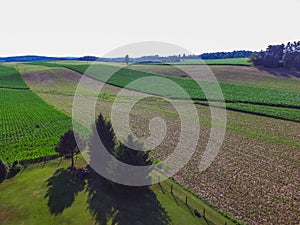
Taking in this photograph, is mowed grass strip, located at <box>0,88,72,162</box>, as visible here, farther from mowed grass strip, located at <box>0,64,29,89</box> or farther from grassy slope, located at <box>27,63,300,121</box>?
grassy slope, located at <box>27,63,300,121</box>

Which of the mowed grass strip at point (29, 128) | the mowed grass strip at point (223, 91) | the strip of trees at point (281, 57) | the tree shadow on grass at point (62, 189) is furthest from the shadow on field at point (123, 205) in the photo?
the strip of trees at point (281, 57)

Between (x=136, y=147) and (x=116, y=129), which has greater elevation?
(x=136, y=147)

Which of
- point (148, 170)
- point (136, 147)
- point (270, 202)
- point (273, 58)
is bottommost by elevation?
point (270, 202)

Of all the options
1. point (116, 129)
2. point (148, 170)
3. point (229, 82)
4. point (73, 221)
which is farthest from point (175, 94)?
point (73, 221)

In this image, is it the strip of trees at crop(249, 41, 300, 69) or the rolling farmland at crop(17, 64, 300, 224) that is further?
the strip of trees at crop(249, 41, 300, 69)

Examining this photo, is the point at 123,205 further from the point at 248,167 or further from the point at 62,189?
the point at 248,167

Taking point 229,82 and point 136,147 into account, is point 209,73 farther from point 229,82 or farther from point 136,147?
point 136,147

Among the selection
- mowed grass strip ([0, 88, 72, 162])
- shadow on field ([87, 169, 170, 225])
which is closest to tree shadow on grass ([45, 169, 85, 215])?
shadow on field ([87, 169, 170, 225])
